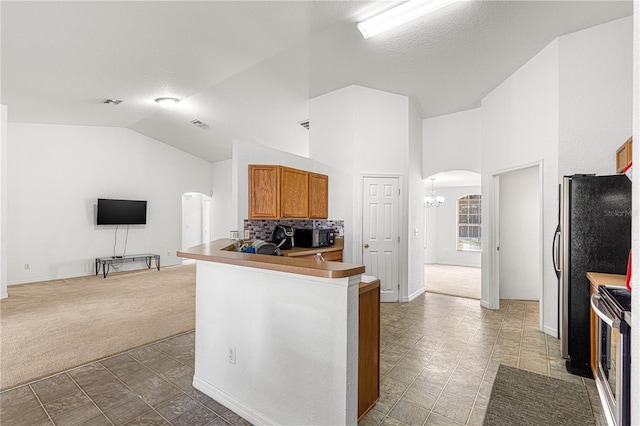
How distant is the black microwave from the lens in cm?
487

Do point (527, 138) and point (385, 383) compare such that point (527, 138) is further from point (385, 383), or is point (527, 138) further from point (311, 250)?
point (385, 383)

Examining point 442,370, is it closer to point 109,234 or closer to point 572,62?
point 572,62

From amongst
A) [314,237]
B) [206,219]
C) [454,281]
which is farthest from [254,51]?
[206,219]

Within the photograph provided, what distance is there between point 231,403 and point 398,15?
12.6 ft

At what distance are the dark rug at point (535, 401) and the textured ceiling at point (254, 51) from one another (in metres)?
3.52

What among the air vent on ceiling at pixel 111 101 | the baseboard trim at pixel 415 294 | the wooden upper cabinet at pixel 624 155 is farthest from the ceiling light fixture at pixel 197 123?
the wooden upper cabinet at pixel 624 155

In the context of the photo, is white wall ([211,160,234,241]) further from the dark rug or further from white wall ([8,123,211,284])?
the dark rug

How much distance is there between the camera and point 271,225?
5.14 meters

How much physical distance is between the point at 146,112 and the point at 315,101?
3.69 meters

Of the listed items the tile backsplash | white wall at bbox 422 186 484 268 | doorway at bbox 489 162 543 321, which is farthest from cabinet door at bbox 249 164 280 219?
white wall at bbox 422 186 484 268

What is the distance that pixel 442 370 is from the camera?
2.79 m

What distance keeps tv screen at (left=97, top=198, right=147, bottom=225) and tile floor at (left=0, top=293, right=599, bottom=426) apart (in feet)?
17.4

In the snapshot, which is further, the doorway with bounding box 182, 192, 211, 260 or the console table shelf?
the doorway with bounding box 182, 192, 211, 260

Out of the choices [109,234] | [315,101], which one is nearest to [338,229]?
[315,101]
